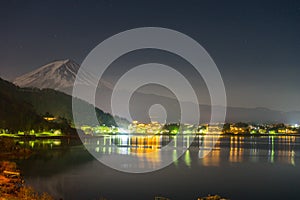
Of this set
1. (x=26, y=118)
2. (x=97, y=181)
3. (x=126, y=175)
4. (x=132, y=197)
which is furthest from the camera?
(x=26, y=118)

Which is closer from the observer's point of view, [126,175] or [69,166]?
[126,175]

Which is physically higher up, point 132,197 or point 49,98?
point 49,98

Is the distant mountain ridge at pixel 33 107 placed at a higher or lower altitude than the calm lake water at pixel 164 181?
higher

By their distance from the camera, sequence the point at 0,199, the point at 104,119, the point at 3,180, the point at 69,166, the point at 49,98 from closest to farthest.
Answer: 1. the point at 0,199
2. the point at 3,180
3. the point at 69,166
4. the point at 49,98
5. the point at 104,119

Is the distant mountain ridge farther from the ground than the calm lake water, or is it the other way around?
the distant mountain ridge

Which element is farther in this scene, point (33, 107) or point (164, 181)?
point (33, 107)

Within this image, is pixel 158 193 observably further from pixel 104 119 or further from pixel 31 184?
pixel 104 119

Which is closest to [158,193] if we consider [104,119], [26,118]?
[26,118]

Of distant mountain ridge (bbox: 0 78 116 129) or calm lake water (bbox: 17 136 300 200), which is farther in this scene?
distant mountain ridge (bbox: 0 78 116 129)

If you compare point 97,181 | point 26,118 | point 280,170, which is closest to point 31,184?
point 97,181

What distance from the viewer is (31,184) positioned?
13.7 m

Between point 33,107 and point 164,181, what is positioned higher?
point 33,107

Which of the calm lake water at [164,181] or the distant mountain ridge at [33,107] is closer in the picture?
the calm lake water at [164,181]

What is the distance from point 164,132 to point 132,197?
9523 centimetres
